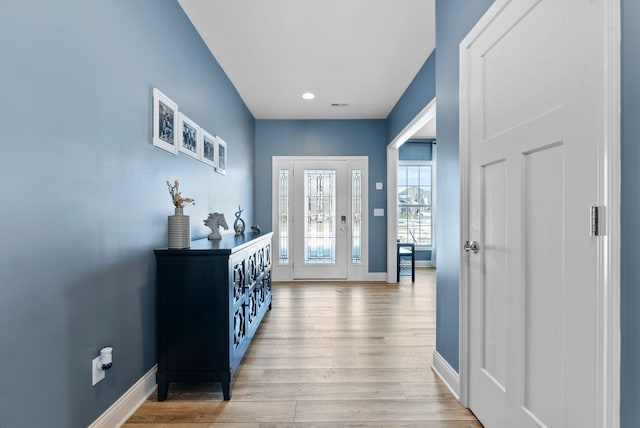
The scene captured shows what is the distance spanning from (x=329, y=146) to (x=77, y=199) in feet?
13.7

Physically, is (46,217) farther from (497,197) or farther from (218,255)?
(497,197)

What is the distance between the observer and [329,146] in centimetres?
520

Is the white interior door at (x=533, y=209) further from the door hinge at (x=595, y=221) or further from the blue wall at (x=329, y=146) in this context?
the blue wall at (x=329, y=146)

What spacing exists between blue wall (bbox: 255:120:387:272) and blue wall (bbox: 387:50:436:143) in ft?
1.50

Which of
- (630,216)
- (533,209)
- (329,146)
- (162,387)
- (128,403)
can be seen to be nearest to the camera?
(630,216)

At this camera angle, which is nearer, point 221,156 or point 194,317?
point 194,317

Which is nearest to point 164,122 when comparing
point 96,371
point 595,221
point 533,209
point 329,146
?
point 96,371

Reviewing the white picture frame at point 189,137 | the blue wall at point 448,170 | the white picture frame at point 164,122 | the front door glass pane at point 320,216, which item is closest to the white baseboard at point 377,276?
the front door glass pane at point 320,216

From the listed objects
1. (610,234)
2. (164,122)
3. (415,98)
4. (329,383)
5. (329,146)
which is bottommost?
(329,383)

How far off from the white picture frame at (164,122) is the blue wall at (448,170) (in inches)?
71.3

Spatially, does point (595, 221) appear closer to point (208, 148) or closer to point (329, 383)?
point (329, 383)

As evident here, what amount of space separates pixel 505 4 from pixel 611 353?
140cm

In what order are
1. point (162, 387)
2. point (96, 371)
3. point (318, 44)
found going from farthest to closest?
point (318, 44), point (162, 387), point (96, 371)

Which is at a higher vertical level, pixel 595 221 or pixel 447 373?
pixel 595 221
